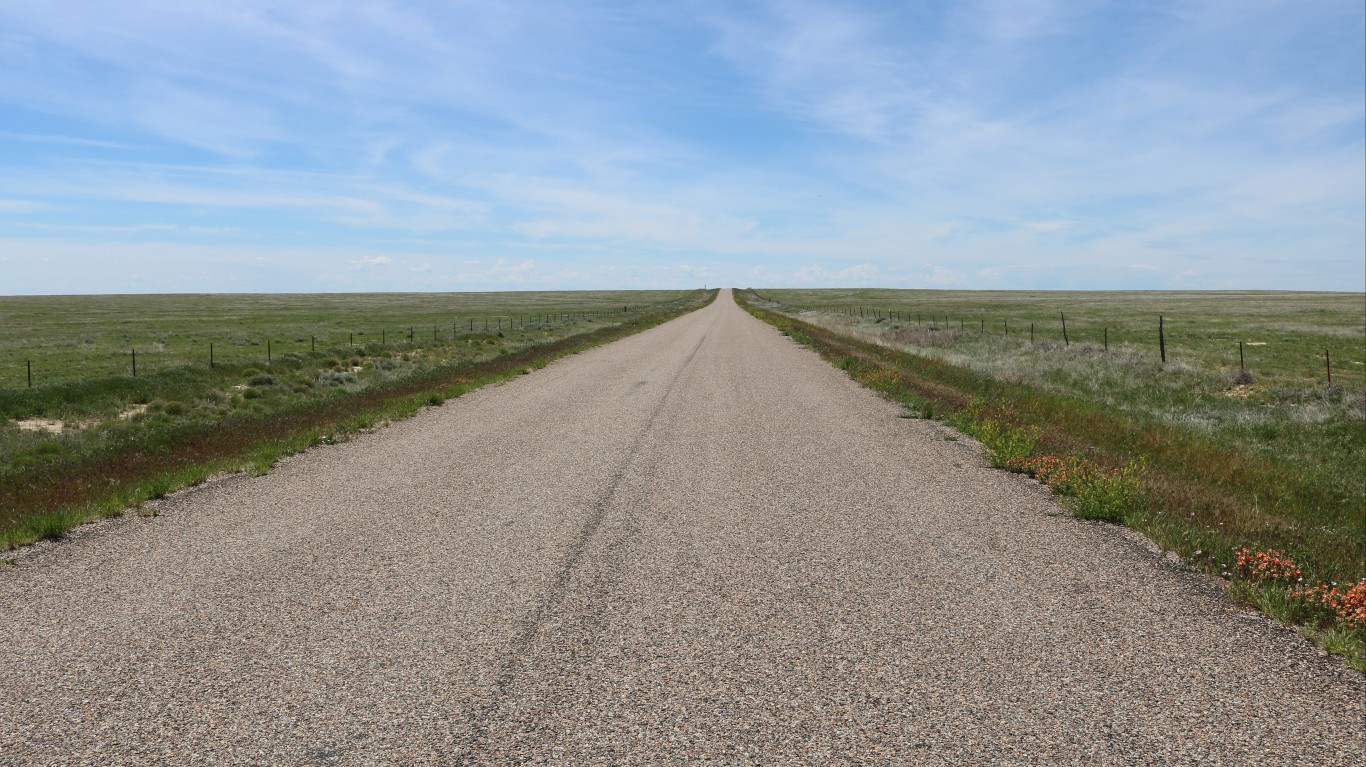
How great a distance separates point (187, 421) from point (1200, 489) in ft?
64.2

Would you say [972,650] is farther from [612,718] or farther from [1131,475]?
[1131,475]

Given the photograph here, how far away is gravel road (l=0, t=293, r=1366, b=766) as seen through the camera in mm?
4062

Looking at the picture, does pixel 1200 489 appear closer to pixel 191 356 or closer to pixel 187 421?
pixel 187 421

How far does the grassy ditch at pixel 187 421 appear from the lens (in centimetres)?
941

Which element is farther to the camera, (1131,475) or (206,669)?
(1131,475)

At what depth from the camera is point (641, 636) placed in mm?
5293

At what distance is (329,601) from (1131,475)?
357 inches

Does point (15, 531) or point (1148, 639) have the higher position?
point (15, 531)

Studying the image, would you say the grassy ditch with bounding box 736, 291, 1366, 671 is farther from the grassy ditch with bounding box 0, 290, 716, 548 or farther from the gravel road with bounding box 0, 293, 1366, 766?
the grassy ditch with bounding box 0, 290, 716, 548

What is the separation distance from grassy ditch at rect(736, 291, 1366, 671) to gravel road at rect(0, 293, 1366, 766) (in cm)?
37

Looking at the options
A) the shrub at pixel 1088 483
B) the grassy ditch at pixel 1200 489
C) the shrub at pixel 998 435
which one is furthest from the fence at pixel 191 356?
the shrub at pixel 1088 483

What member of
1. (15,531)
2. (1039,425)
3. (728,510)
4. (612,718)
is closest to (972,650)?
(612,718)

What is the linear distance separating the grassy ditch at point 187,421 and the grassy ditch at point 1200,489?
424 inches

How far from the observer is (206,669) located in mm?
4844
